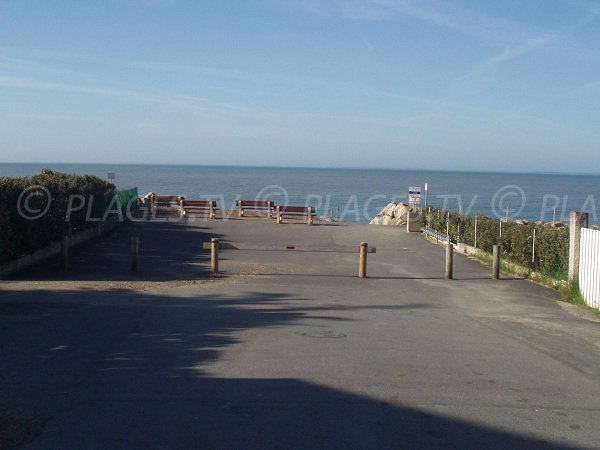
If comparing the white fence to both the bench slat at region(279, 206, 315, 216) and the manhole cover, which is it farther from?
the bench slat at region(279, 206, 315, 216)

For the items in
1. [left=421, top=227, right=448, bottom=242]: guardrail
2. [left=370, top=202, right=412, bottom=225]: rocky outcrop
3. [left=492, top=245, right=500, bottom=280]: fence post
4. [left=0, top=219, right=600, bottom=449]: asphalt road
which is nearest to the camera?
[left=0, top=219, right=600, bottom=449]: asphalt road

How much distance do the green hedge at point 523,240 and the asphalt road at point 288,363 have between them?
163 cm

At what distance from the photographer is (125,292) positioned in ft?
53.1

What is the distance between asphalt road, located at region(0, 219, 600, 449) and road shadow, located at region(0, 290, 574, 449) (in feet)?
0.09

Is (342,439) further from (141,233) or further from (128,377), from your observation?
(141,233)

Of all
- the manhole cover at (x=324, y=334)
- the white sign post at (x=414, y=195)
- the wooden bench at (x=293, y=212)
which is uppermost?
the white sign post at (x=414, y=195)

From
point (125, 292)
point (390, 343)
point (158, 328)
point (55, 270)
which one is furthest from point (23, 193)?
point (390, 343)

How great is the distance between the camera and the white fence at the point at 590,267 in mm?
16166

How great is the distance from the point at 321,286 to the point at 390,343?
719cm

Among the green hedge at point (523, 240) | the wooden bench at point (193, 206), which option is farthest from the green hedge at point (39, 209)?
the green hedge at point (523, 240)

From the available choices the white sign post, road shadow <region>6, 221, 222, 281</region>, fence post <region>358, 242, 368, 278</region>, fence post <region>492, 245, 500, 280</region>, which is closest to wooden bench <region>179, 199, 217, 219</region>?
road shadow <region>6, 221, 222, 281</region>

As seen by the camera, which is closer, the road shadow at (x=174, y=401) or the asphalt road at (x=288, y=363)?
the road shadow at (x=174, y=401)

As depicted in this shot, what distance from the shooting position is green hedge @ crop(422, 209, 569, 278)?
20.4 metres

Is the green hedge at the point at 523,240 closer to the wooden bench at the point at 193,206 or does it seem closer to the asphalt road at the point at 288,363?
the asphalt road at the point at 288,363
